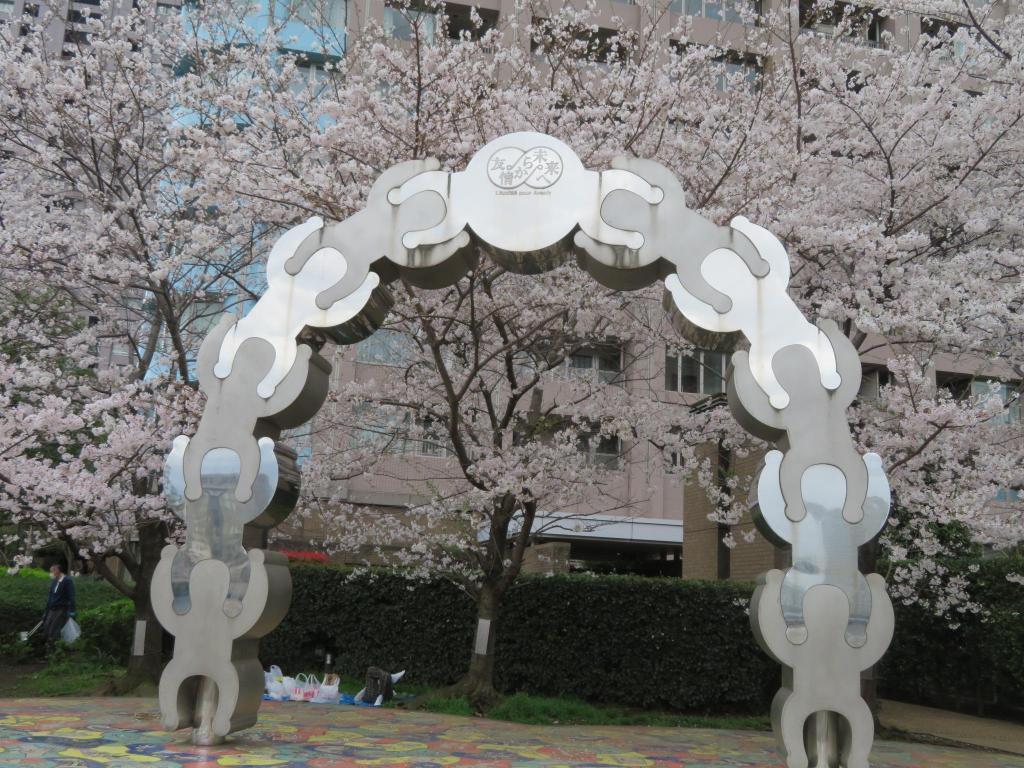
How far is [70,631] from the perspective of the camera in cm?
1237

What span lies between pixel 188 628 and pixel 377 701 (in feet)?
17.9

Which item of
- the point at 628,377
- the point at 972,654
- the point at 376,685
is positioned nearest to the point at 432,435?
the point at 628,377

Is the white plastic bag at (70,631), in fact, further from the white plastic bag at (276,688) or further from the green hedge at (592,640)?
the white plastic bag at (276,688)

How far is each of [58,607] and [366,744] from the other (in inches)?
327

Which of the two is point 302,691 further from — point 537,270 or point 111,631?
point 537,270

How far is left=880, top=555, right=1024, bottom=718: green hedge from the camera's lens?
36.6ft

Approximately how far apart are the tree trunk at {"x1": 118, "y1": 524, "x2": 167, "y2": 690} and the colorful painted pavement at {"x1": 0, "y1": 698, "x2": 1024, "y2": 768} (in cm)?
99

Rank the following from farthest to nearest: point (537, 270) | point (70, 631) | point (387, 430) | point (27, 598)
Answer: point (27, 598)
point (70, 631)
point (387, 430)
point (537, 270)

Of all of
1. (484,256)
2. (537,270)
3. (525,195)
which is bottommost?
(537,270)

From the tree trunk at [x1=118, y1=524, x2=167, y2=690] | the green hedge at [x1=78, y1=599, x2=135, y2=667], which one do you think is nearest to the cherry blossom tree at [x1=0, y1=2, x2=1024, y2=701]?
the tree trunk at [x1=118, y1=524, x2=167, y2=690]

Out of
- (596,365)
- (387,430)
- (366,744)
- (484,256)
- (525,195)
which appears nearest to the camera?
(525,195)

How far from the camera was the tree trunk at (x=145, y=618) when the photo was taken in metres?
10.4

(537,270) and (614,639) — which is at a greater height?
(537,270)

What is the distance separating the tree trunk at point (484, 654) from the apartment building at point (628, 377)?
1002mm
